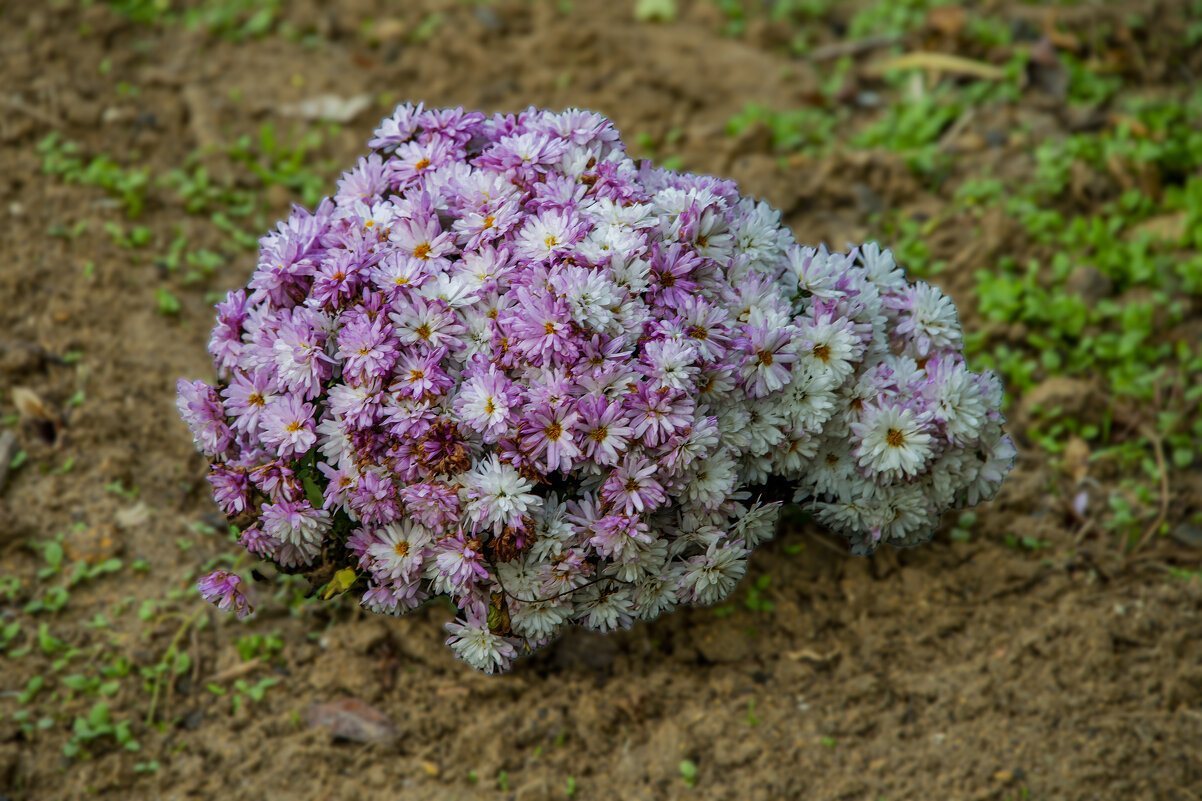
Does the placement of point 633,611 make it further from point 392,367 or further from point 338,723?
point 338,723

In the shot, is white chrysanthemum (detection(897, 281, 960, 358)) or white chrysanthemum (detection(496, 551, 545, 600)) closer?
white chrysanthemum (detection(496, 551, 545, 600))

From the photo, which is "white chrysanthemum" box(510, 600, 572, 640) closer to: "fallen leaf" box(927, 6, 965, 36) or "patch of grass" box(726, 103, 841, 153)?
"patch of grass" box(726, 103, 841, 153)

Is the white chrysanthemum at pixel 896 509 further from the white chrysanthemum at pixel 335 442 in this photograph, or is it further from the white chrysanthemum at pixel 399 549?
the white chrysanthemum at pixel 335 442

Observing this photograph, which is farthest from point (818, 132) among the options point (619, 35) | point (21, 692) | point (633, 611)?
point (21, 692)

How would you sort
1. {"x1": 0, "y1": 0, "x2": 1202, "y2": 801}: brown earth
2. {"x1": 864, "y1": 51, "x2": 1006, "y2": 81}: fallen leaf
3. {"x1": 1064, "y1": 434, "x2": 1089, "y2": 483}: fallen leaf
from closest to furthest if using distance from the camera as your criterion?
{"x1": 0, "y1": 0, "x2": 1202, "y2": 801}: brown earth → {"x1": 1064, "y1": 434, "x2": 1089, "y2": 483}: fallen leaf → {"x1": 864, "y1": 51, "x2": 1006, "y2": 81}: fallen leaf

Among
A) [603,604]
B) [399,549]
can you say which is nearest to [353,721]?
[399,549]

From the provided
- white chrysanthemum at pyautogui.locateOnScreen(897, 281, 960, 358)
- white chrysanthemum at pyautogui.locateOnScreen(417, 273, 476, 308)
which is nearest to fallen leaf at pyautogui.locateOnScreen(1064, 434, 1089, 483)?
white chrysanthemum at pyautogui.locateOnScreen(897, 281, 960, 358)

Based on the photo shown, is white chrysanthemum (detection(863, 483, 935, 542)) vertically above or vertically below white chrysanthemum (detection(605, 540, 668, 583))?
above
